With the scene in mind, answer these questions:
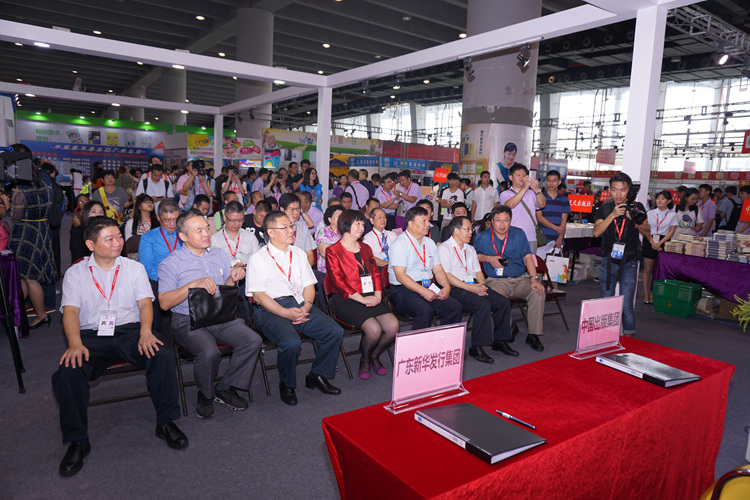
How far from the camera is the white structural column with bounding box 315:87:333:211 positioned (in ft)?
23.8

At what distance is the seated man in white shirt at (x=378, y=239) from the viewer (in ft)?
14.2

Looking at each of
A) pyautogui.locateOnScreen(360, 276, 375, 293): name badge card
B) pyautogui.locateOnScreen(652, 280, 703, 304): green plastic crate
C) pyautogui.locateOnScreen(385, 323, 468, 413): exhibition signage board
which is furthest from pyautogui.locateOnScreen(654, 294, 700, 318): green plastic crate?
pyautogui.locateOnScreen(385, 323, 468, 413): exhibition signage board

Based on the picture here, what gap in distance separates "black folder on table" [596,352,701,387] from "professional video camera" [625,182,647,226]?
82.1 inches

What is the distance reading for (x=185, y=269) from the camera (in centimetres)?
291

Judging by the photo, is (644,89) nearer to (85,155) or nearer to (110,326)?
(110,326)

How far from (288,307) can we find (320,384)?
23.3 inches

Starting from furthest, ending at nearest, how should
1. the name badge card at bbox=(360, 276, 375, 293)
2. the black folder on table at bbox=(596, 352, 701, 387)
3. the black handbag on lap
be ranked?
the name badge card at bbox=(360, 276, 375, 293)
the black handbag on lap
the black folder on table at bbox=(596, 352, 701, 387)

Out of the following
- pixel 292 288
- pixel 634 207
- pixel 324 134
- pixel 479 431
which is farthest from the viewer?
pixel 324 134

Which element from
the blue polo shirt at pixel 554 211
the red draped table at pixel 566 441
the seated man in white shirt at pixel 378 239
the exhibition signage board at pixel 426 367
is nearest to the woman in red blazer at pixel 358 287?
the seated man in white shirt at pixel 378 239

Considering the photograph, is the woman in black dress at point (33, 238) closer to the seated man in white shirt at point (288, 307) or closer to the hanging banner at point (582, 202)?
the seated man in white shirt at point (288, 307)

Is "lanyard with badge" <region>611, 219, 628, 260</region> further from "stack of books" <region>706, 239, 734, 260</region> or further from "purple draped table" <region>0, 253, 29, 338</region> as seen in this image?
"purple draped table" <region>0, 253, 29, 338</region>

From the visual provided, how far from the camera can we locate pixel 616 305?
2293 mm

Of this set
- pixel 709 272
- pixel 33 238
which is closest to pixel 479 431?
pixel 33 238

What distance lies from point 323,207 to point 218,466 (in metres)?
5.48
